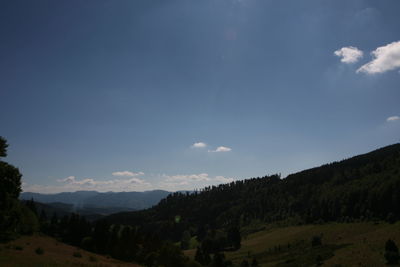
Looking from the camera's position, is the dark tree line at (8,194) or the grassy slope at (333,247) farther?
the grassy slope at (333,247)

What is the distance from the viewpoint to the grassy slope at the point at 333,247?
71688 mm

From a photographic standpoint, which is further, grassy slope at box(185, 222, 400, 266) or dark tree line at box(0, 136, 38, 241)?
grassy slope at box(185, 222, 400, 266)

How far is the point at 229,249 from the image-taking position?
530 feet

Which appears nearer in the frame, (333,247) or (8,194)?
(8,194)

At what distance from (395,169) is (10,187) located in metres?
207

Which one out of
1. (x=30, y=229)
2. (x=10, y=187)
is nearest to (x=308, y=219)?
(x=30, y=229)

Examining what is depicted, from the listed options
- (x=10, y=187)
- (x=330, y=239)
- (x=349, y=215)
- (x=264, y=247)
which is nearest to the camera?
(x=10, y=187)

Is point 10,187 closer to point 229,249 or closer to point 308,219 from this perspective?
point 229,249

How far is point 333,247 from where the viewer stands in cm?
9588

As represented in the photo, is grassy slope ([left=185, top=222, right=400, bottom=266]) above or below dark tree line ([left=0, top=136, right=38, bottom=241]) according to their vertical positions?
below

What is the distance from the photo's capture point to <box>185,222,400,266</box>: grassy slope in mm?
71688

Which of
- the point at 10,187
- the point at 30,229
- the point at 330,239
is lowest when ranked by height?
the point at 330,239

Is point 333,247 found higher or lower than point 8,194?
lower

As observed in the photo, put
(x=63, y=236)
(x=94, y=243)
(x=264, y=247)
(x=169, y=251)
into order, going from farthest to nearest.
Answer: (x=264, y=247)
(x=63, y=236)
(x=94, y=243)
(x=169, y=251)
